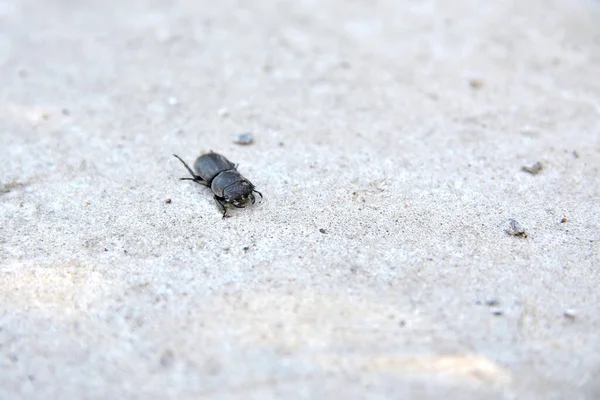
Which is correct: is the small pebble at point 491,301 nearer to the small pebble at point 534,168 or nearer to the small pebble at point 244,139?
the small pebble at point 534,168

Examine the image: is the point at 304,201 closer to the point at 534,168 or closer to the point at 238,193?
the point at 238,193

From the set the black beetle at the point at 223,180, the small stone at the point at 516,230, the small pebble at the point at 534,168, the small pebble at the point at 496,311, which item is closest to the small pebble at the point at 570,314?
the small pebble at the point at 496,311

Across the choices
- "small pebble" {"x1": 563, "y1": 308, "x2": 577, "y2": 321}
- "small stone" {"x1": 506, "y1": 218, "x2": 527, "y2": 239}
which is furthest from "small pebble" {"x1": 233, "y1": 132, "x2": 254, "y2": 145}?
"small pebble" {"x1": 563, "y1": 308, "x2": 577, "y2": 321}

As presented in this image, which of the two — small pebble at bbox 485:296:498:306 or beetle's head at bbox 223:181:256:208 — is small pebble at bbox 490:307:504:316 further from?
beetle's head at bbox 223:181:256:208

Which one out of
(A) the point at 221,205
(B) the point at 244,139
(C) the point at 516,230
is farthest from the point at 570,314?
(B) the point at 244,139

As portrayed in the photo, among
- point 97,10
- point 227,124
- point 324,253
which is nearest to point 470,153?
point 324,253

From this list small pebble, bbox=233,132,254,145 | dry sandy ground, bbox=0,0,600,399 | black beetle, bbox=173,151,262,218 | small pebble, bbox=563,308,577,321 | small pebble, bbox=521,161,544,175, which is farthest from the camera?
small pebble, bbox=233,132,254,145

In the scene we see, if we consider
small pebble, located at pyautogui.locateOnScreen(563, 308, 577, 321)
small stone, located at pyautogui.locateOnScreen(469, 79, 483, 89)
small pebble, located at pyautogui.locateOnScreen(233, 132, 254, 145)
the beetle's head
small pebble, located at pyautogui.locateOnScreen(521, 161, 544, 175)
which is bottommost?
small pebble, located at pyautogui.locateOnScreen(233, 132, 254, 145)

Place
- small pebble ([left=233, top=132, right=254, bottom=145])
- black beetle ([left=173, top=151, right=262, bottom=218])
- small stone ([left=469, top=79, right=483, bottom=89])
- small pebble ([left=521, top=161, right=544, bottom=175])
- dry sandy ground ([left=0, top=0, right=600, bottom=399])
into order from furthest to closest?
small stone ([left=469, top=79, right=483, bottom=89]) < small pebble ([left=233, top=132, right=254, bottom=145]) < small pebble ([left=521, top=161, right=544, bottom=175]) < black beetle ([left=173, top=151, right=262, bottom=218]) < dry sandy ground ([left=0, top=0, right=600, bottom=399])
